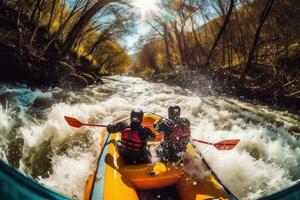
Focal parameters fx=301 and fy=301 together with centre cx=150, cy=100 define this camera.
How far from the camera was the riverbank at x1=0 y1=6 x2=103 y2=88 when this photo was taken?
110 cm

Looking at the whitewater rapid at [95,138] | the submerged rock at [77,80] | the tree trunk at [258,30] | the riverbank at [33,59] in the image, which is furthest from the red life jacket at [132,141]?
the tree trunk at [258,30]

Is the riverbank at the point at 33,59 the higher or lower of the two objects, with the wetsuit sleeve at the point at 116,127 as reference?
higher

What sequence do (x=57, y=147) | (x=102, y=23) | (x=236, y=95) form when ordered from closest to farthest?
(x=102, y=23)
(x=57, y=147)
(x=236, y=95)

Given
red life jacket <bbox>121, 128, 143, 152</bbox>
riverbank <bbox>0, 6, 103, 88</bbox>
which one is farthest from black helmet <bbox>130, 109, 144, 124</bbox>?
riverbank <bbox>0, 6, 103, 88</bbox>

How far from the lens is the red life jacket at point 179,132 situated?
958 mm

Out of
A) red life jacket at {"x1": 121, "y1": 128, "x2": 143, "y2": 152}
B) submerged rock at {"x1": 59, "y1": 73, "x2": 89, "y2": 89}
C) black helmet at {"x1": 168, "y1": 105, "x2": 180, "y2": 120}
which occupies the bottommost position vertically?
red life jacket at {"x1": 121, "y1": 128, "x2": 143, "y2": 152}

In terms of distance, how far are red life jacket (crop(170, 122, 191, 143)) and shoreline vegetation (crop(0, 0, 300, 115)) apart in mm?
218

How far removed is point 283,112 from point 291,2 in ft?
2.93

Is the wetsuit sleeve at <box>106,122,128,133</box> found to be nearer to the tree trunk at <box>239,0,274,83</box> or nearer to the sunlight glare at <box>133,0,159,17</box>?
the sunlight glare at <box>133,0,159,17</box>

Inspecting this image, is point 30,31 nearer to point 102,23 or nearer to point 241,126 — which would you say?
point 102,23

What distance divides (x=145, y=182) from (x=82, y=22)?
0.50 meters

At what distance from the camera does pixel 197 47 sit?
124 centimetres

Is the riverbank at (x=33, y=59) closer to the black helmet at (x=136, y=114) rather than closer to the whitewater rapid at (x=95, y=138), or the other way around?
the whitewater rapid at (x=95, y=138)

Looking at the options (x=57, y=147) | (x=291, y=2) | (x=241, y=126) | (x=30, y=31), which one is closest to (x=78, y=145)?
(x=57, y=147)
